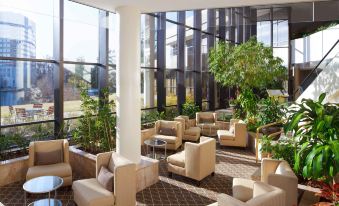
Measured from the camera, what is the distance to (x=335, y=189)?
8.95 feet

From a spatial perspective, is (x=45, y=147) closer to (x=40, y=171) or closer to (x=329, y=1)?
(x=40, y=171)

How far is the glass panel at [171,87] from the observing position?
36.1ft

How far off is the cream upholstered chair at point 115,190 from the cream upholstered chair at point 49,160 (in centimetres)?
92

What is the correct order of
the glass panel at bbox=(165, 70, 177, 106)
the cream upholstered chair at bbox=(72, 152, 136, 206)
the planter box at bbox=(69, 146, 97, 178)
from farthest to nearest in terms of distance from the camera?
the glass panel at bbox=(165, 70, 177, 106) → the planter box at bbox=(69, 146, 97, 178) → the cream upholstered chair at bbox=(72, 152, 136, 206)

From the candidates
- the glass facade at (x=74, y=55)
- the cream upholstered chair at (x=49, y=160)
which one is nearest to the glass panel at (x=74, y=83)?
the glass facade at (x=74, y=55)

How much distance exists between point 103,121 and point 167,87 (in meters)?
5.05

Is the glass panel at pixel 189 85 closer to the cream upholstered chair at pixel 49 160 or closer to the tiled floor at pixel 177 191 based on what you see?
the tiled floor at pixel 177 191

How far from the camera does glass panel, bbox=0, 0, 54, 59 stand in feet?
20.1

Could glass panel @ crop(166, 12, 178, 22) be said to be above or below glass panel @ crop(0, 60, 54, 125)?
above

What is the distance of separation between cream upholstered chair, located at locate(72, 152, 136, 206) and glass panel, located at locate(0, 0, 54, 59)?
13.0 ft

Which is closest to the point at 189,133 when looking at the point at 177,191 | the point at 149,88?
the point at 149,88

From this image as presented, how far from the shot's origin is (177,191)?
16.7 feet

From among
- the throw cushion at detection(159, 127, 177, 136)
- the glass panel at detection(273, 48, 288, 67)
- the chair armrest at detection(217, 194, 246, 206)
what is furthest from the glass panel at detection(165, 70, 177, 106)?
the glass panel at detection(273, 48, 288, 67)

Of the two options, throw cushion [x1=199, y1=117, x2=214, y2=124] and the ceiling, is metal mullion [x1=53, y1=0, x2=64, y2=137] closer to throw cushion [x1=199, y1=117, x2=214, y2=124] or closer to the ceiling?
the ceiling
